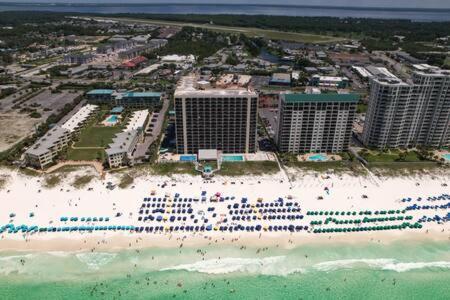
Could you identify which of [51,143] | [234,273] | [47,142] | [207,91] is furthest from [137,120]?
[234,273]

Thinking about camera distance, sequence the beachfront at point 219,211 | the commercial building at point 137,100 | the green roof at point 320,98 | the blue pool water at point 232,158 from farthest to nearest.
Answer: the commercial building at point 137,100, the blue pool water at point 232,158, the green roof at point 320,98, the beachfront at point 219,211

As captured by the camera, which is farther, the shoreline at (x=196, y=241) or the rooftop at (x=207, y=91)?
the rooftop at (x=207, y=91)

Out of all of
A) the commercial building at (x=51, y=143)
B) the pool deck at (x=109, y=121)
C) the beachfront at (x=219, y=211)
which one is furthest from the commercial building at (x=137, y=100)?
the beachfront at (x=219, y=211)

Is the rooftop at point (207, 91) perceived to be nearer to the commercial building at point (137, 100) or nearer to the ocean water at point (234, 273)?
the commercial building at point (137, 100)

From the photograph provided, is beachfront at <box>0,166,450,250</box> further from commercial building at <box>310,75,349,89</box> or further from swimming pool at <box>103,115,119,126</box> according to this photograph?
commercial building at <box>310,75,349,89</box>

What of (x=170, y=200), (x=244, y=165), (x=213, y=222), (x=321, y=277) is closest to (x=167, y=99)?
(x=244, y=165)

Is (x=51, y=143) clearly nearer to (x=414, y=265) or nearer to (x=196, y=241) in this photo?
(x=196, y=241)

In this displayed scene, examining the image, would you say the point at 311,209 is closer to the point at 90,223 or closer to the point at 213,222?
the point at 213,222
